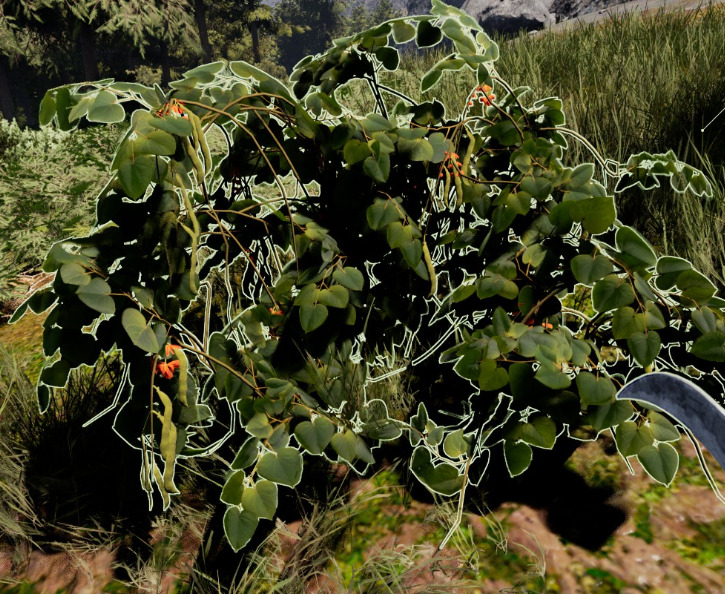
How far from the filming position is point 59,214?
3.85 m

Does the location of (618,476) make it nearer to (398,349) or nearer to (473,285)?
(473,285)

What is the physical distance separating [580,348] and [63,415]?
1666mm

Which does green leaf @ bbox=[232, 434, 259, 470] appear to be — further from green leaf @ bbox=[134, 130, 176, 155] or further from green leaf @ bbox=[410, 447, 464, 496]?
green leaf @ bbox=[134, 130, 176, 155]

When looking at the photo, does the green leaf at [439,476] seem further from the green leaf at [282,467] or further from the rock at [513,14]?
the rock at [513,14]

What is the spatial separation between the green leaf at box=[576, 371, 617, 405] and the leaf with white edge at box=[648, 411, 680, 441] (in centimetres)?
12

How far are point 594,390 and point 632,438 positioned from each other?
0.13 metres

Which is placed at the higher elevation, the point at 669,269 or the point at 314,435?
the point at 669,269

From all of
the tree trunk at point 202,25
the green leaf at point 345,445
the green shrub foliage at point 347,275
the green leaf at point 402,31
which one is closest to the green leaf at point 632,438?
the green shrub foliage at point 347,275

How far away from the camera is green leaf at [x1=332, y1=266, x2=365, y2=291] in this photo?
1103 mm

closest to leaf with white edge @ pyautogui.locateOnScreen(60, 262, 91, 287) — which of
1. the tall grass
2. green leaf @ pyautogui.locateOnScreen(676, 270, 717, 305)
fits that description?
green leaf @ pyautogui.locateOnScreen(676, 270, 717, 305)

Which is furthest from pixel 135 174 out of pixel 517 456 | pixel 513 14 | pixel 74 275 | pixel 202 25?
pixel 513 14

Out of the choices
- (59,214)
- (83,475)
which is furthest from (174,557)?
(59,214)

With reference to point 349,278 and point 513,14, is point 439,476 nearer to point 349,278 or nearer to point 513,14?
point 349,278

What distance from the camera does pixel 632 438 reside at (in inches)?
38.3
